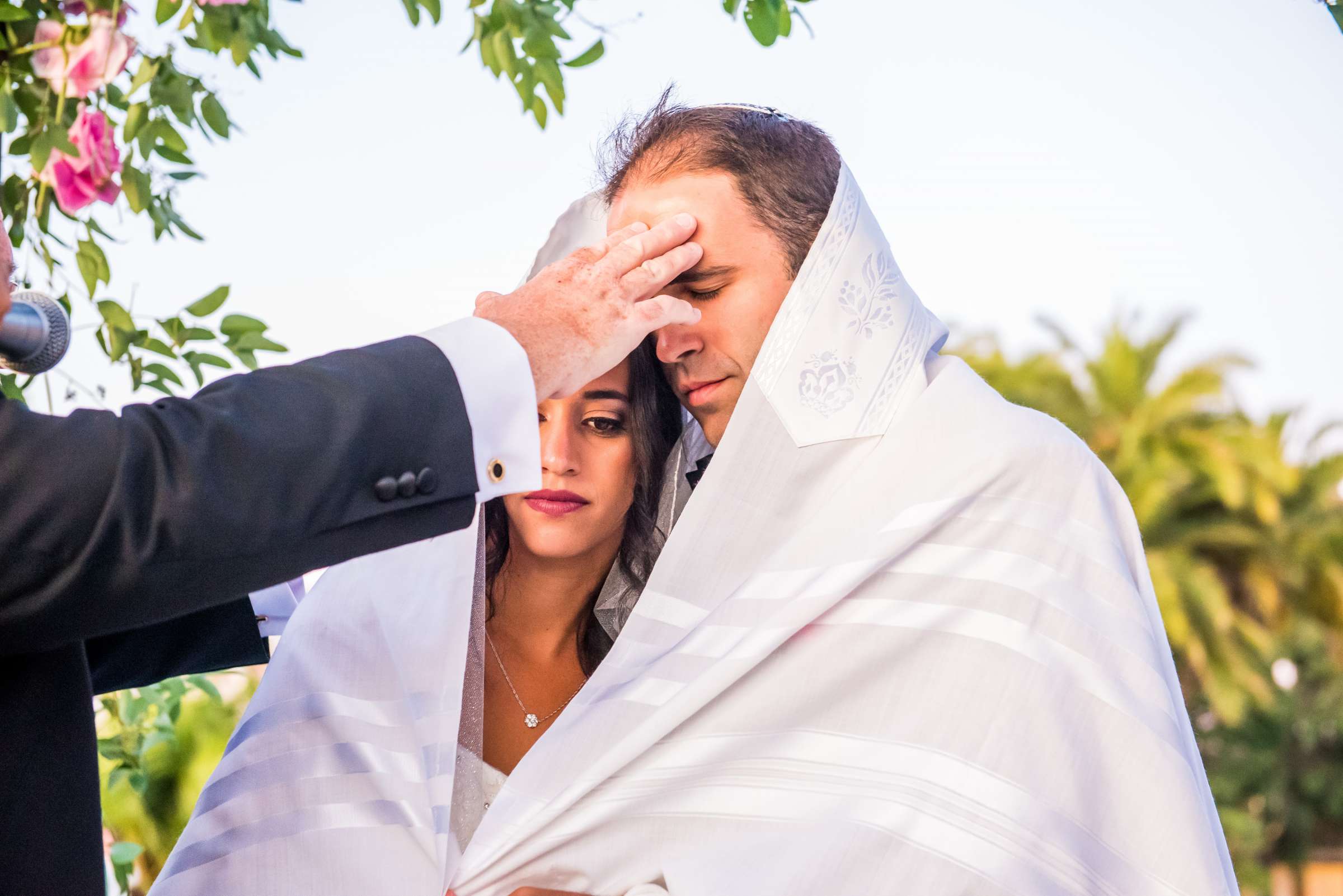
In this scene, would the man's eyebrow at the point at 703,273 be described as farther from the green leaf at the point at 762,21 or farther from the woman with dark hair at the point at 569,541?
the green leaf at the point at 762,21

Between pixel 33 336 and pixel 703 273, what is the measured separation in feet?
4.03

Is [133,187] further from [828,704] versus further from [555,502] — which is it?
[828,704]

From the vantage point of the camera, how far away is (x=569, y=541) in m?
3.02

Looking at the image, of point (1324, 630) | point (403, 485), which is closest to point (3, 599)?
point (403, 485)

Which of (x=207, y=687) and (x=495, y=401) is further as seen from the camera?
(x=207, y=687)

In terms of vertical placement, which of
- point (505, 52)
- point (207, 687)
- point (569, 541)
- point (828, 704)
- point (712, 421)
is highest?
point (505, 52)

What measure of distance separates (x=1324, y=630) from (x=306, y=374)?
19815 mm

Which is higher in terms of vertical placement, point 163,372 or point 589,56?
point 589,56

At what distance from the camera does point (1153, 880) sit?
2.06 meters

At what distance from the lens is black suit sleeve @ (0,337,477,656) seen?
1399 mm

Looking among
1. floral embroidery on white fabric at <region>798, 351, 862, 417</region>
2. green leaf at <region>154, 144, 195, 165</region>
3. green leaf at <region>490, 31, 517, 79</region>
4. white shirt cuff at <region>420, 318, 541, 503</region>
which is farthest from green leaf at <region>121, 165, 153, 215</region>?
floral embroidery on white fabric at <region>798, 351, 862, 417</region>

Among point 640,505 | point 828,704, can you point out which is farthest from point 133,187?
point 828,704

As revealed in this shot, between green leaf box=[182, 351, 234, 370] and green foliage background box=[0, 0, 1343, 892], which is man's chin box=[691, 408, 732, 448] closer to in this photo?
green leaf box=[182, 351, 234, 370]

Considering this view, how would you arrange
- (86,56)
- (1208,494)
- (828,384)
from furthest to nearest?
(1208,494) < (86,56) < (828,384)
